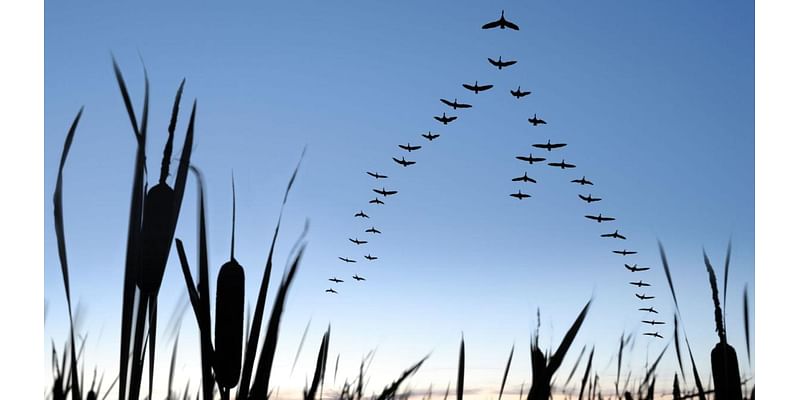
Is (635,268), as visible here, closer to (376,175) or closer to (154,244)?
(376,175)

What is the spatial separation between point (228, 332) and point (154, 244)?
4.3 inches

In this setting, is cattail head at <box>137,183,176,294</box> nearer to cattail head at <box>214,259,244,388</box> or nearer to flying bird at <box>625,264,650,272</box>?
cattail head at <box>214,259,244,388</box>

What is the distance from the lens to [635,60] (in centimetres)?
376

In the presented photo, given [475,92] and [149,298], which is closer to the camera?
[149,298]

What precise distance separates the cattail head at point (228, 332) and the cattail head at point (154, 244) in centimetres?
6

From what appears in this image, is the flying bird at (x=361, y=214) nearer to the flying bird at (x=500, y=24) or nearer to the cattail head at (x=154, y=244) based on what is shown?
the flying bird at (x=500, y=24)

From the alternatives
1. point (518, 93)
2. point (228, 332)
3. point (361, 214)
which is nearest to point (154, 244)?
point (228, 332)

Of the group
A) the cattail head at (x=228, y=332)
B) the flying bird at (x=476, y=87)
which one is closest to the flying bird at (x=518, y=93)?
the flying bird at (x=476, y=87)

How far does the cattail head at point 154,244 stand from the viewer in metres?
0.66
